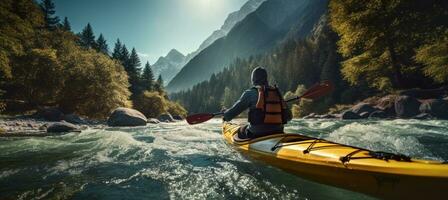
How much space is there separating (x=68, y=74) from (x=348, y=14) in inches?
928

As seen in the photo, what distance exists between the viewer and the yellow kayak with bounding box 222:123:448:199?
10.3 feet

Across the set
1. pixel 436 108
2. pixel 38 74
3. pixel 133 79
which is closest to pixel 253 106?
pixel 436 108

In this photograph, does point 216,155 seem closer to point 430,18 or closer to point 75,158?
point 75,158

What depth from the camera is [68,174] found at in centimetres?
588

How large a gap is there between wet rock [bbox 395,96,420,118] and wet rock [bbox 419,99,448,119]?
0.42 metres

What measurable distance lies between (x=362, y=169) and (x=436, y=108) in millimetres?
17660

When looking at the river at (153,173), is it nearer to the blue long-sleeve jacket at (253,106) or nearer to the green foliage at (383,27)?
the blue long-sleeve jacket at (253,106)

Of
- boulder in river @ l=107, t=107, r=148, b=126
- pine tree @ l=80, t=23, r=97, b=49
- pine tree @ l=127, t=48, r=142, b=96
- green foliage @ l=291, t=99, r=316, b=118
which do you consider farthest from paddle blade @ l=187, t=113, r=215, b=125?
pine tree @ l=80, t=23, r=97, b=49

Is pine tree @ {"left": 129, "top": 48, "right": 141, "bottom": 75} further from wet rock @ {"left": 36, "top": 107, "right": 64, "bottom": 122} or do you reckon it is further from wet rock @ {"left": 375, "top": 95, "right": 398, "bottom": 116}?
wet rock @ {"left": 375, "top": 95, "right": 398, "bottom": 116}

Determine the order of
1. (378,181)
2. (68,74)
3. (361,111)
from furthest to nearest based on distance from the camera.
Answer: (68,74) → (361,111) → (378,181)

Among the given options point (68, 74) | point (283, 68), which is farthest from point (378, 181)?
point (283, 68)

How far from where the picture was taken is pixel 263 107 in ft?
21.2

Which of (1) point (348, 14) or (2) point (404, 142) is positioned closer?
(2) point (404, 142)

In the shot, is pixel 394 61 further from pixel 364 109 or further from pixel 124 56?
pixel 124 56
